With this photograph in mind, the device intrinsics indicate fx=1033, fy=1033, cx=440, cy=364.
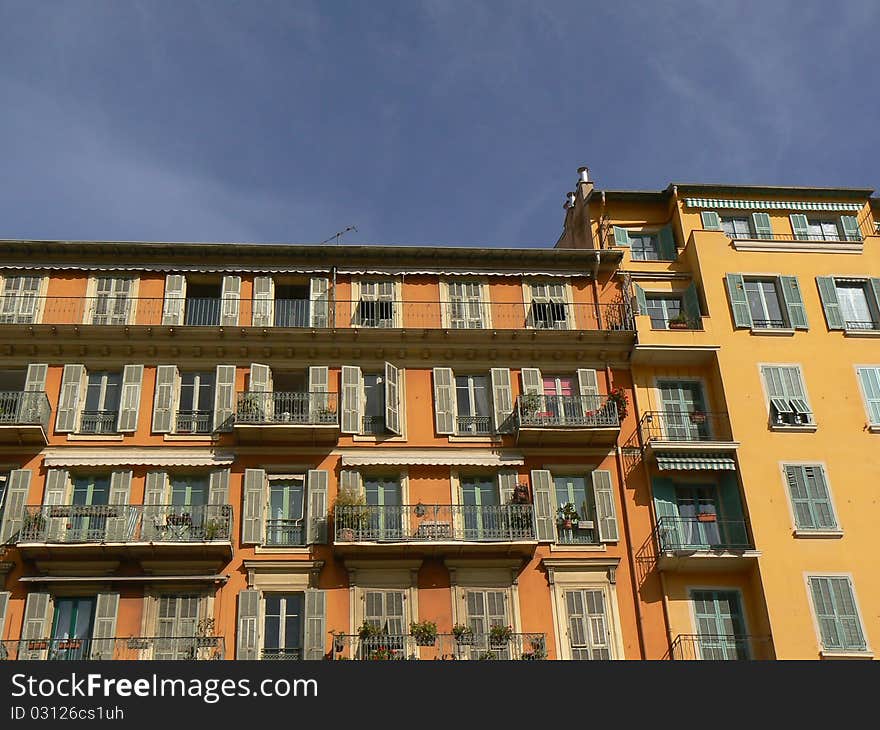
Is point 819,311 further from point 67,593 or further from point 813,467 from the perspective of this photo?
point 67,593

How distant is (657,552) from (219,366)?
12.2 m

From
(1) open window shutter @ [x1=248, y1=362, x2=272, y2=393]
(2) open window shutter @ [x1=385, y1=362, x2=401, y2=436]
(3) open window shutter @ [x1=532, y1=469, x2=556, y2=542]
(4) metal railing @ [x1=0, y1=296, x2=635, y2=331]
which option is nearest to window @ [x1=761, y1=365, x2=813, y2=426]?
(4) metal railing @ [x1=0, y1=296, x2=635, y2=331]

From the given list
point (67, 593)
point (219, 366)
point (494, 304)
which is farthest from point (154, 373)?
point (494, 304)

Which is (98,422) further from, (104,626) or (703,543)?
Result: (703,543)

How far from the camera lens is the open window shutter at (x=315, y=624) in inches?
918

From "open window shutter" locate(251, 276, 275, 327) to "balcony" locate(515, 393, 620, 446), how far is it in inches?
284

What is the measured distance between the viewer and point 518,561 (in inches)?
980

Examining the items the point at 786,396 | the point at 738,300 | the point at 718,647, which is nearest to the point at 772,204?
the point at 738,300

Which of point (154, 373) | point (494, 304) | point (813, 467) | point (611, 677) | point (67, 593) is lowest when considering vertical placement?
point (611, 677)

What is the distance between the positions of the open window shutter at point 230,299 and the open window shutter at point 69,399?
3.92 metres

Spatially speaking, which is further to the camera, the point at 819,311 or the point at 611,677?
the point at 819,311

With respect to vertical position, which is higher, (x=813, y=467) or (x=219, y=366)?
(x=219, y=366)

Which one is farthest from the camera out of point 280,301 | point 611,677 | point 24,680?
point 280,301

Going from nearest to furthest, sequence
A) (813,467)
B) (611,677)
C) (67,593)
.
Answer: (611,677)
(67,593)
(813,467)
